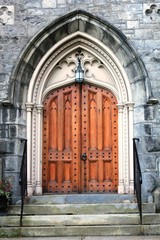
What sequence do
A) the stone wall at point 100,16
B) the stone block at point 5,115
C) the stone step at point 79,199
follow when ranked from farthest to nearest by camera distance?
the stone block at point 5,115
the stone wall at point 100,16
the stone step at point 79,199

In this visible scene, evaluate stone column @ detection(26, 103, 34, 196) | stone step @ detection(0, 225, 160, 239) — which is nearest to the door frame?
stone column @ detection(26, 103, 34, 196)

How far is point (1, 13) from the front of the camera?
8375 mm

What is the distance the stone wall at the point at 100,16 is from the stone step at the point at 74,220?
962 millimetres

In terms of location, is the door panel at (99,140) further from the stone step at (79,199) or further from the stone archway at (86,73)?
the stone step at (79,199)

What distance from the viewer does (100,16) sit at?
27.1 ft

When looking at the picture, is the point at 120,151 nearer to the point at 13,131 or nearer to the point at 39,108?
the point at 39,108

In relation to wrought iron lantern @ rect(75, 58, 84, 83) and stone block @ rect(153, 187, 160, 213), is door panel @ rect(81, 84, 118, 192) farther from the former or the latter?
stone block @ rect(153, 187, 160, 213)

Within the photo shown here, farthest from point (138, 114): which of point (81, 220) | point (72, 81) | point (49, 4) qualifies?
point (49, 4)

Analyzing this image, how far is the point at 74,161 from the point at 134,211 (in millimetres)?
1753

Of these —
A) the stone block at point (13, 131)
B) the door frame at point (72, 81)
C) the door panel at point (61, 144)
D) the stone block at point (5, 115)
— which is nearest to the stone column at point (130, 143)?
the door frame at point (72, 81)

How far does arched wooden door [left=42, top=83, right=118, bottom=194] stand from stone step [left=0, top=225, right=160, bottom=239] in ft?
5.81

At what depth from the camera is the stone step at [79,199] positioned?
7744mm

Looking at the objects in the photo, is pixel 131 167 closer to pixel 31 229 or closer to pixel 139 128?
pixel 139 128

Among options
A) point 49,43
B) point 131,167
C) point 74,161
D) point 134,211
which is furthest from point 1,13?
point 134,211
